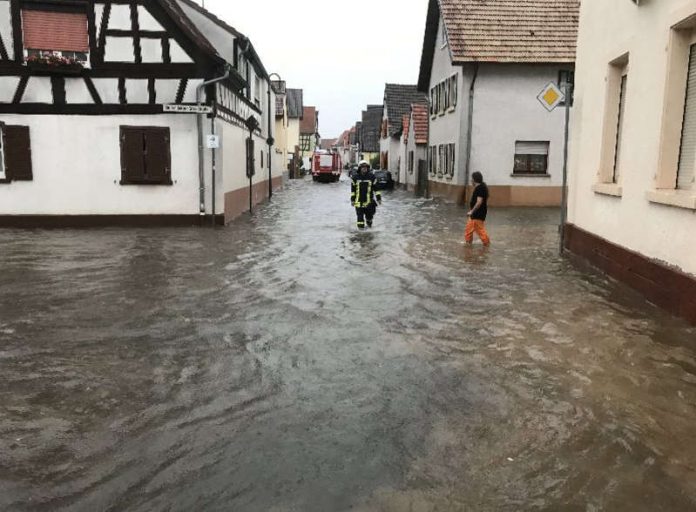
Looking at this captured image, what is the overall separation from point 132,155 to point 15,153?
2.84 meters

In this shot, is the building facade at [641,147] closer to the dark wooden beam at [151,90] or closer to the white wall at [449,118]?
the dark wooden beam at [151,90]

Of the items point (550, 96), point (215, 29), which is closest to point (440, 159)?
point (215, 29)

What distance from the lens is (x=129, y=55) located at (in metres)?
16.4

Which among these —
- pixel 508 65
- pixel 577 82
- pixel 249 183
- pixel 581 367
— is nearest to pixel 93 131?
pixel 249 183

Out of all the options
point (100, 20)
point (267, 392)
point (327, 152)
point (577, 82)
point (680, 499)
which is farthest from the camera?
point (327, 152)

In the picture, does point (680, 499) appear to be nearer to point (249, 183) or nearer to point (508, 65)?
point (249, 183)

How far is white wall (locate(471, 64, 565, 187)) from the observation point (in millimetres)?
25266

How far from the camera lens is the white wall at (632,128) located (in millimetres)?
7824

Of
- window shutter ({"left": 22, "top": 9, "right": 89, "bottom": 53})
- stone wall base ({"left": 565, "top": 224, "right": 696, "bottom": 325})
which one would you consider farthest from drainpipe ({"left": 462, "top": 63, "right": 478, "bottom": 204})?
window shutter ({"left": 22, "top": 9, "right": 89, "bottom": 53})

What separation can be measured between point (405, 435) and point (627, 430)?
5.03 feet

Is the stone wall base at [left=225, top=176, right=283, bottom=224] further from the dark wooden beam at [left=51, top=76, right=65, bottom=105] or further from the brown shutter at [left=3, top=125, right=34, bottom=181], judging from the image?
the brown shutter at [left=3, top=125, right=34, bottom=181]

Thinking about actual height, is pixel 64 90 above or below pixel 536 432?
above

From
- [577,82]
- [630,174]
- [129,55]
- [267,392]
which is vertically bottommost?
[267,392]

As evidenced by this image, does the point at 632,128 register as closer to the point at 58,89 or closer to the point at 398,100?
the point at 58,89
